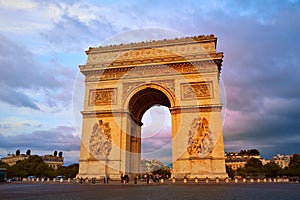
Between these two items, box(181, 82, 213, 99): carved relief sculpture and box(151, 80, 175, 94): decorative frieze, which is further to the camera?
box(151, 80, 175, 94): decorative frieze

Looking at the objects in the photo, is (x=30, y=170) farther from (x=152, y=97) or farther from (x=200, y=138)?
(x=200, y=138)

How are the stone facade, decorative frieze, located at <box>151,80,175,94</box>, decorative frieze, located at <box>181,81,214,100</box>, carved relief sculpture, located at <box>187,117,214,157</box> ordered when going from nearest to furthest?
carved relief sculpture, located at <box>187,117,214,157</box>
the stone facade
decorative frieze, located at <box>181,81,214,100</box>
decorative frieze, located at <box>151,80,175,94</box>

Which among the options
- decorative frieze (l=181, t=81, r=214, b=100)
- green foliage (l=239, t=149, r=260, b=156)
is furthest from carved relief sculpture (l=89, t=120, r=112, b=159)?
green foliage (l=239, t=149, r=260, b=156)

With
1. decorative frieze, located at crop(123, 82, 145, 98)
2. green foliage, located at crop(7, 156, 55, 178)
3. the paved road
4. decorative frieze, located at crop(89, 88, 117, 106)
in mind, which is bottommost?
green foliage, located at crop(7, 156, 55, 178)

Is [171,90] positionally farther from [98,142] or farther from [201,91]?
[98,142]

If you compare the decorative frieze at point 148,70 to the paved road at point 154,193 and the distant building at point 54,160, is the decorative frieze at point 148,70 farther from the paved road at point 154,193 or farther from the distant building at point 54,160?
the distant building at point 54,160

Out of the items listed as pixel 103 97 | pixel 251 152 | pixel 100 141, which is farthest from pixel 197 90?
pixel 251 152

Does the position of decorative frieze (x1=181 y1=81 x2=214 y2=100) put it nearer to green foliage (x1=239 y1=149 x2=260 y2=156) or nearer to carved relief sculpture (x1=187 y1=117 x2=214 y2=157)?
carved relief sculpture (x1=187 y1=117 x2=214 y2=157)

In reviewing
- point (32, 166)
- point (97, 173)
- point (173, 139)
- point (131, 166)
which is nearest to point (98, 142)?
point (97, 173)

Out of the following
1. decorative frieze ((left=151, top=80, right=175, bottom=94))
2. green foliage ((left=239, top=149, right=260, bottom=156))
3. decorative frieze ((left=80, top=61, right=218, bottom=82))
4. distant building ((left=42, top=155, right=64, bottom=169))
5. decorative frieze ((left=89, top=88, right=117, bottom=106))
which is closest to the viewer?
decorative frieze ((left=80, top=61, right=218, bottom=82))
